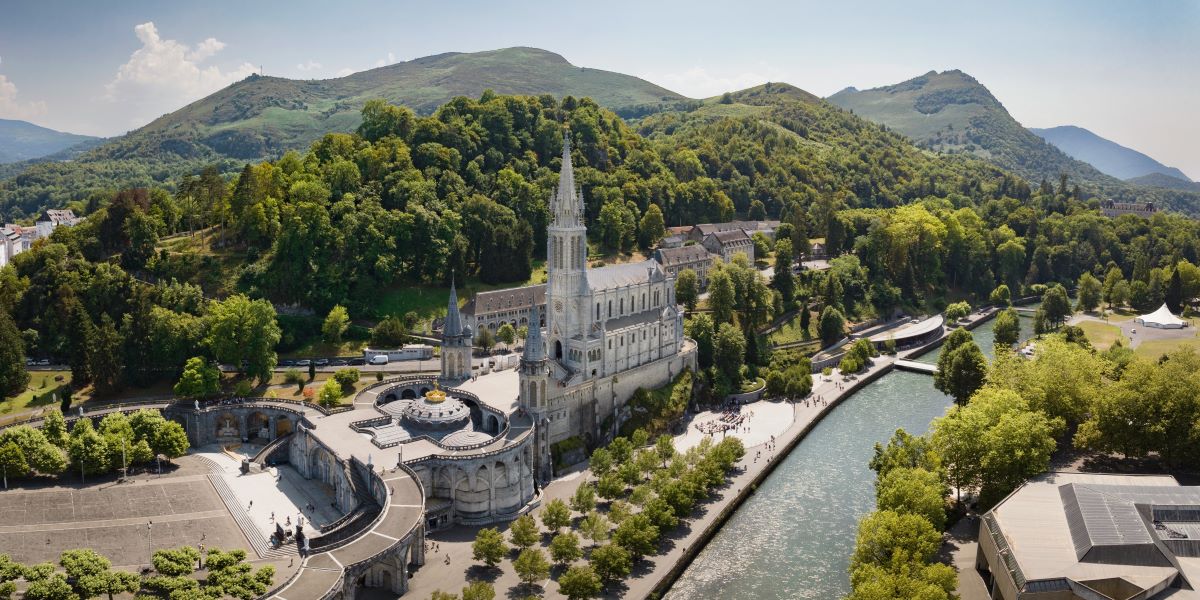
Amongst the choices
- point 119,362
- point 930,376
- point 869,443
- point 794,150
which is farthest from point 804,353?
point 794,150

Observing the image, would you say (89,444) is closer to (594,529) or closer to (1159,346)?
(594,529)

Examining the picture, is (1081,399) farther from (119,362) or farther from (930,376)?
(119,362)

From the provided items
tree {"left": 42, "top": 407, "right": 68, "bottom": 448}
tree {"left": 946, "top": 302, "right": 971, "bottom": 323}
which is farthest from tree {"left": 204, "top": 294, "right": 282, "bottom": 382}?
tree {"left": 946, "top": 302, "right": 971, "bottom": 323}

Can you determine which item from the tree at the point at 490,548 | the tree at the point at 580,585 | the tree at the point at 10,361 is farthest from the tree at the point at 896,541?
the tree at the point at 10,361

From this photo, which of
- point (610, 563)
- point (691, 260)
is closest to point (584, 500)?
point (610, 563)

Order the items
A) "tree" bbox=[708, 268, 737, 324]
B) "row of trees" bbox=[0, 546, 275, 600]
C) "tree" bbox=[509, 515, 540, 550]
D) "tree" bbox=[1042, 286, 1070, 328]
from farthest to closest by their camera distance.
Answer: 1. "tree" bbox=[1042, 286, 1070, 328]
2. "tree" bbox=[708, 268, 737, 324]
3. "tree" bbox=[509, 515, 540, 550]
4. "row of trees" bbox=[0, 546, 275, 600]

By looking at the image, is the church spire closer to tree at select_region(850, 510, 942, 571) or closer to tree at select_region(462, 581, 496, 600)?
tree at select_region(462, 581, 496, 600)
